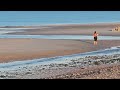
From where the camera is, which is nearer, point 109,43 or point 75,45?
point 75,45

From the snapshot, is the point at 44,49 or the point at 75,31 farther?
the point at 75,31

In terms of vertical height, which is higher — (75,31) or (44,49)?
(75,31)

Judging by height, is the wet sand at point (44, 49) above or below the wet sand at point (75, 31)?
below

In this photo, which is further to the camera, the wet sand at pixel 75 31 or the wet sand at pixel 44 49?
the wet sand at pixel 75 31

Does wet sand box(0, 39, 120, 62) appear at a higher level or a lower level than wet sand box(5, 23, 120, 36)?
lower

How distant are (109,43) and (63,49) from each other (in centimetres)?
278

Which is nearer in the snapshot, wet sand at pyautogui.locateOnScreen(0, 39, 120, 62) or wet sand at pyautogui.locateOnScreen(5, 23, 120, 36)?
wet sand at pyautogui.locateOnScreen(0, 39, 120, 62)

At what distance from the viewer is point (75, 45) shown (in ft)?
44.3

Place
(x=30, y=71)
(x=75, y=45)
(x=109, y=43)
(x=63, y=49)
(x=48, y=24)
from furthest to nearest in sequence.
A: 1. (x=48, y=24)
2. (x=109, y=43)
3. (x=75, y=45)
4. (x=63, y=49)
5. (x=30, y=71)
